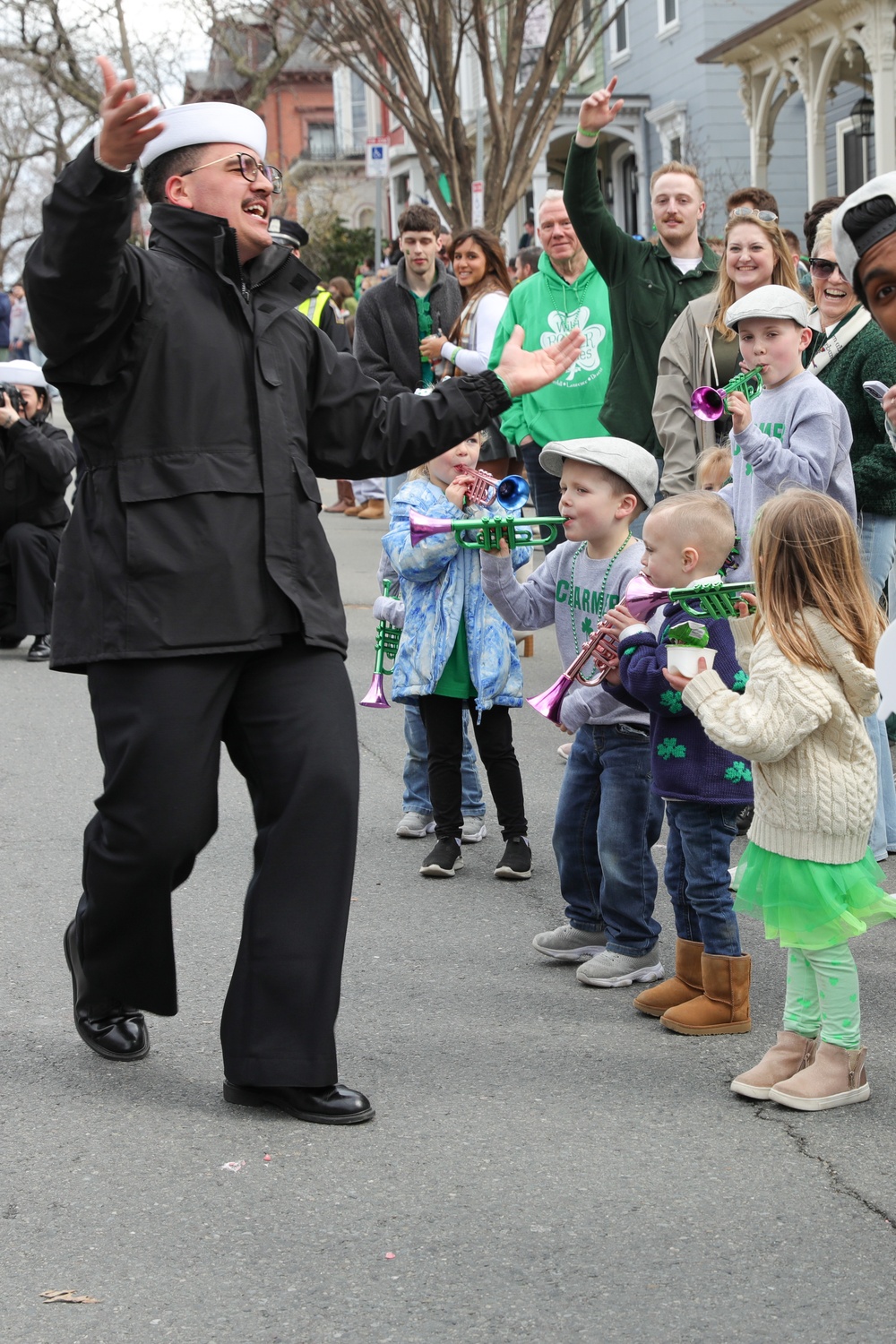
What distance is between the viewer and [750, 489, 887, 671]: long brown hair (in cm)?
384

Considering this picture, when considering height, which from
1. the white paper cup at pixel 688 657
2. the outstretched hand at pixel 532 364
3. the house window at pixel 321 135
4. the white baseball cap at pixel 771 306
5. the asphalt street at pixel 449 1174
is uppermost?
the house window at pixel 321 135

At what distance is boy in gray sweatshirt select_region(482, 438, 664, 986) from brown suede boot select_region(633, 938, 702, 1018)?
249 mm

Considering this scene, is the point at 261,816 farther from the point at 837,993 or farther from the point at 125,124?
the point at 125,124

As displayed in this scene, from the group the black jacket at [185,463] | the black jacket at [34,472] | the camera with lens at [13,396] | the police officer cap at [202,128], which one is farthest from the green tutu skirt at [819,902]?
the camera with lens at [13,396]

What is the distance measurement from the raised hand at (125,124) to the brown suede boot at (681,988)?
244 cm

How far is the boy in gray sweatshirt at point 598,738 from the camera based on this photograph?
15.4 ft

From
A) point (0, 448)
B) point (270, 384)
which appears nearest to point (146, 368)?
point (270, 384)

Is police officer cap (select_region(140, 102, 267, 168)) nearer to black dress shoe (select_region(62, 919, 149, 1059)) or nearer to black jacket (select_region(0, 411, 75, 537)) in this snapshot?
black dress shoe (select_region(62, 919, 149, 1059))

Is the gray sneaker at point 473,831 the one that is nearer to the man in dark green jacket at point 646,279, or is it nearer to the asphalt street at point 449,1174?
the asphalt street at point 449,1174

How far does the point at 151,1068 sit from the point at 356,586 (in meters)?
8.68

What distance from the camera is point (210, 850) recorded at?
20.7 feet

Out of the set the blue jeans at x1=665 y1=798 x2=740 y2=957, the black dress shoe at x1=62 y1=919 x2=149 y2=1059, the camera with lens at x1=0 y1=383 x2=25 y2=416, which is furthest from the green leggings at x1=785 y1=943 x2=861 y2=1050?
the camera with lens at x1=0 y1=383 x2=25 y2=416

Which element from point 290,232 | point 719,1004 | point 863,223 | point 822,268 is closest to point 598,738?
point 719,1004

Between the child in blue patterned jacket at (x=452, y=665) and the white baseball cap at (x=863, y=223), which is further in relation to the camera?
the child in blue patterned jacket at (x=452, y=665)
